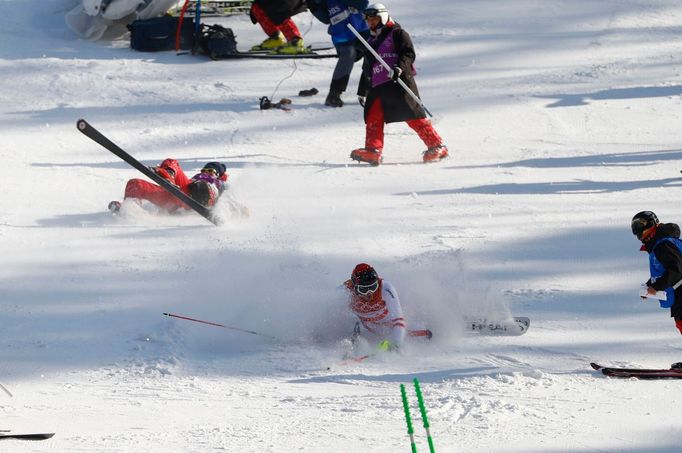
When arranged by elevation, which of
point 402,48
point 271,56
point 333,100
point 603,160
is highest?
point 271,56

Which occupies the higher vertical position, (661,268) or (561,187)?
(561,187)

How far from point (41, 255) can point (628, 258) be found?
16.9ft

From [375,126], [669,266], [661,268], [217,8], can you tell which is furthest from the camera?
[217,8]

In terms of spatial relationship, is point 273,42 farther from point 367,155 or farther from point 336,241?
point 336,241

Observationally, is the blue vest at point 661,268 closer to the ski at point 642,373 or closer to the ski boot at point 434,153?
the ski at point 642,373

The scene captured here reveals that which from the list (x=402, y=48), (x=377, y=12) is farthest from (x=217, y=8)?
(x=402, y=48)

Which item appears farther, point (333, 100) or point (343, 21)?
point (333, 100)

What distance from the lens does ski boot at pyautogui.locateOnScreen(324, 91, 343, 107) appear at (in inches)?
559

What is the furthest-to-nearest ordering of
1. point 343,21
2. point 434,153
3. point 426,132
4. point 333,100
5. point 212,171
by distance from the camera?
point 333,100, point 343,21, point 434,153, point 426,132, point 212,171

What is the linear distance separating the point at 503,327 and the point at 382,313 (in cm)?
92

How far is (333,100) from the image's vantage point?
46.8 ft

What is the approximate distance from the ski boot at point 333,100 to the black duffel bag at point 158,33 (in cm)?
292

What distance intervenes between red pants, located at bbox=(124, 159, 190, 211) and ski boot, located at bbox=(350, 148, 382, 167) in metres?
2.20

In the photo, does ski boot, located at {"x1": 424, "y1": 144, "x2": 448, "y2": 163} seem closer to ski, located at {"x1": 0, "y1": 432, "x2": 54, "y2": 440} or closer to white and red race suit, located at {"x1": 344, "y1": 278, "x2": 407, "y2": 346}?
white and red race suit, located at {"x1": 344, "y1": 278, "x2": 407, "y2": 346}
